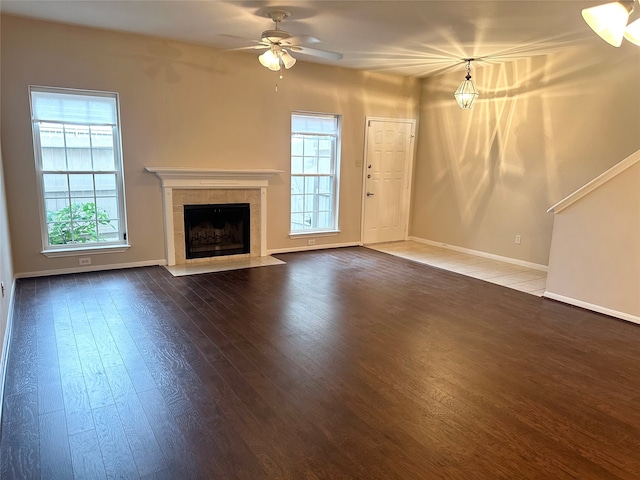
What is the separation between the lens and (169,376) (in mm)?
2658

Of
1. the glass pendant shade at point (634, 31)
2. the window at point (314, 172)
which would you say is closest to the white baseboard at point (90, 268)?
the window at point (314, 172)

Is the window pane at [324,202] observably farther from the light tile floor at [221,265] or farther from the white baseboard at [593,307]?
the white baseboard at [593,307]

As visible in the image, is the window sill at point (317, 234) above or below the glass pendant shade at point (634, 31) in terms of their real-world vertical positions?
below

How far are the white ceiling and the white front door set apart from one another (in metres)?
1.71

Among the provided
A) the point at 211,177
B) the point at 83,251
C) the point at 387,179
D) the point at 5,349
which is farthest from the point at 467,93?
the point at 5,349

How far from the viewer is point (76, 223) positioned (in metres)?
4.91

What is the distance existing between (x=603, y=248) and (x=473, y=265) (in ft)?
6.57

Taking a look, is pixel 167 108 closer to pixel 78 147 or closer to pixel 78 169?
pixel 78 147

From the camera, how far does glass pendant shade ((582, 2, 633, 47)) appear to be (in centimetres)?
221

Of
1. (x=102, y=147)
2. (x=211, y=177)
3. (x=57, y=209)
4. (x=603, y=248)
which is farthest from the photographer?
(x=211, y=177)

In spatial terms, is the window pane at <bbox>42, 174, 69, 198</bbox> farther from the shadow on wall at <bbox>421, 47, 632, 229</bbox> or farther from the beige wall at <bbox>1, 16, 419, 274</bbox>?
the shadow on wall at <bbox>421, 47, 632, 229</bbox>

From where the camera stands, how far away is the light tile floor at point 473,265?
16.3 feet

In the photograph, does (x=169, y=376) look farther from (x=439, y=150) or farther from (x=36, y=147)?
(x=439, y=150)

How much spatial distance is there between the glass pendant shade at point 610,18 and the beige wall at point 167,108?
4163 millimetres
